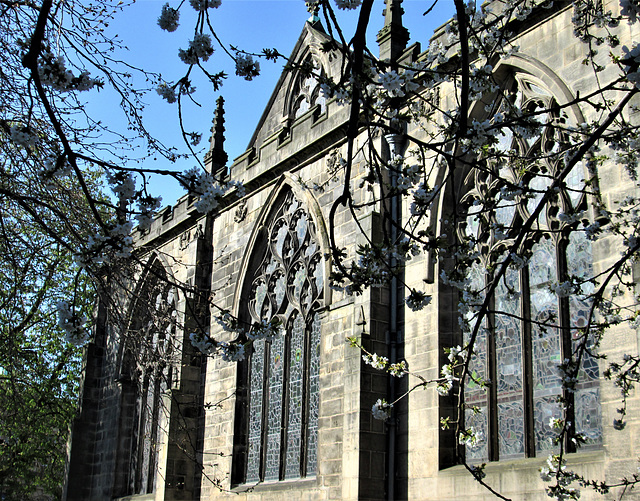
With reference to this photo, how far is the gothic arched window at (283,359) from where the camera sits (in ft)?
46.9

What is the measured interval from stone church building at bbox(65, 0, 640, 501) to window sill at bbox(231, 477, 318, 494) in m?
0.04

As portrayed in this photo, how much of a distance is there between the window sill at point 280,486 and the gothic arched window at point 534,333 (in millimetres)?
3132

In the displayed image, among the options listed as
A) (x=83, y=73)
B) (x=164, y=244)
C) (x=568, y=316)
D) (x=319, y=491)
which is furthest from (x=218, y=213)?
(x=83, y=73)

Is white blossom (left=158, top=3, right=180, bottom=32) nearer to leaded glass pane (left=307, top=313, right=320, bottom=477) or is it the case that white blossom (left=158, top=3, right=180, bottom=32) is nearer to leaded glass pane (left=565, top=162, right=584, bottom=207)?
leaded glass pane (left=565, top=162, right=584, bottom=207)

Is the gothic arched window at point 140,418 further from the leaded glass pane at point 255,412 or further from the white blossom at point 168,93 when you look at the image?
the white blossom at point 168,93

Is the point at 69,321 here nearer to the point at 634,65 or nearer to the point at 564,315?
the point at 634,65

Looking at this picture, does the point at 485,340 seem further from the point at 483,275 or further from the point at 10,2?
the point at 10,2

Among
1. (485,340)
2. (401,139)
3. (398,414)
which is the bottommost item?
(398,414)

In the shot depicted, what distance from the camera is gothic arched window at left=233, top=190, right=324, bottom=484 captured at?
1430cm

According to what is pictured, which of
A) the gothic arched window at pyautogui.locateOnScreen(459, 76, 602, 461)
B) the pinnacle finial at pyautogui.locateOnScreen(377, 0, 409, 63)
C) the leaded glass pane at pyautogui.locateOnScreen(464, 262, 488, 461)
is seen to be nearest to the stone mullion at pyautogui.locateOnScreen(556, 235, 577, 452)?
the gothic arched window at pyautogui.locateOnScreen(459, 76, 602, 461)

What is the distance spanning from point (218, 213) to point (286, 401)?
17.4 feet

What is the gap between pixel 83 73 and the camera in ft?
21.1

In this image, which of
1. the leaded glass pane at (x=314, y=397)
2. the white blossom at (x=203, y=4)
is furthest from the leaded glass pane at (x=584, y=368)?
the white blossom at (x=203, y=4)

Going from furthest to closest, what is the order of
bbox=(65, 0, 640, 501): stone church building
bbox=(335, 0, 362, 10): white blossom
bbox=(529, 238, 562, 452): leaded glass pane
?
bbox=(65, 0, 640, 501): stone church building → bbox=(529, 238, 562, 452): leaded glass pane → bbox=(335, 0, 362, 10): white blossom
